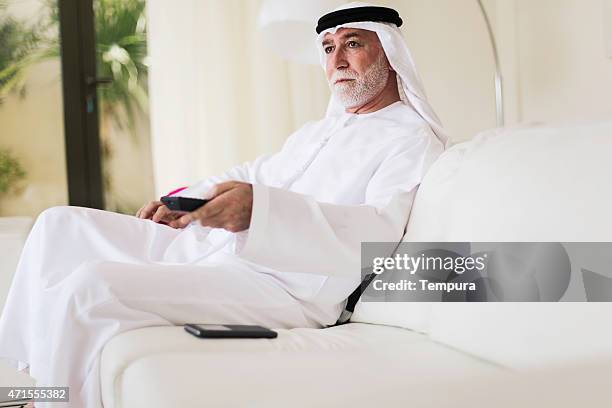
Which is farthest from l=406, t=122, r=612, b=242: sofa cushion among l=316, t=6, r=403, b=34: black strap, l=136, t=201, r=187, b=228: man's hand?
l=136, t=201, r=187, b=228: man's hand

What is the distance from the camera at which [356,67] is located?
260 centimetres

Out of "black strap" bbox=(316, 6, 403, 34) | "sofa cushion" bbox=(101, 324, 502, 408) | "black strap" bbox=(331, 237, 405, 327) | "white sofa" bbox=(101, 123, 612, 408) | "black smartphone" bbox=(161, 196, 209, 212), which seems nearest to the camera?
"white sofa" bbox=(101, 123, 612, 408)

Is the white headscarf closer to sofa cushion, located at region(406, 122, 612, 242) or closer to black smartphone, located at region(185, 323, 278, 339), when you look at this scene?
sofa cushion, located at region(406, 122, 612, 242)

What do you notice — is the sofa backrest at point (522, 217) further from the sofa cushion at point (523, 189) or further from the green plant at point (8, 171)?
the green plant at point (8, 171)

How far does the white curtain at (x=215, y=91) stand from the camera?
419 cm

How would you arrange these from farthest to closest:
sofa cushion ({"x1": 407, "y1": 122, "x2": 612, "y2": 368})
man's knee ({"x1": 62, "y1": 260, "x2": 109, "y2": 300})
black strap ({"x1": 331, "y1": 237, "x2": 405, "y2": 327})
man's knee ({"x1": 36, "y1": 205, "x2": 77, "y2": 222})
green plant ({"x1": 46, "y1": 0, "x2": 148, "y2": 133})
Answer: green plant ({"x1": 46, "y1": 0, "x2": 148, "y2": 133})
man's knee ({"x1": 36, "y1": 205, "x2": 77, "y2": 222})
black strap ({"x1": 331, "y1": 237, "x2": 405, "y2": 327})
man's knee ({"x1": 62, "y1": 260, "x2": 109, "y2": 300})
sofa cushion ({"x1": 407, "y1": 122, "x2": 612, "y2": 368})

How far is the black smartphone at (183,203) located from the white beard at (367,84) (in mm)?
975

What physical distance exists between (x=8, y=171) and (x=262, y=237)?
288 cm

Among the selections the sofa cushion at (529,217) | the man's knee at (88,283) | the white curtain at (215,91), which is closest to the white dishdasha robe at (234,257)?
the man's knee at (88,283)

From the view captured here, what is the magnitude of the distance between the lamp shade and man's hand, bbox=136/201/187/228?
133 centimetres

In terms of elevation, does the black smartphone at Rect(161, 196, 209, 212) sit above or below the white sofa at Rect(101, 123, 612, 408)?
above

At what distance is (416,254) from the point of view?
200 cm

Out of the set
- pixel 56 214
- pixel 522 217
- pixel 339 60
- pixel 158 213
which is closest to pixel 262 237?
pixel 522 217

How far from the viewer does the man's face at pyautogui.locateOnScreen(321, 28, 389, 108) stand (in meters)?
2.59
